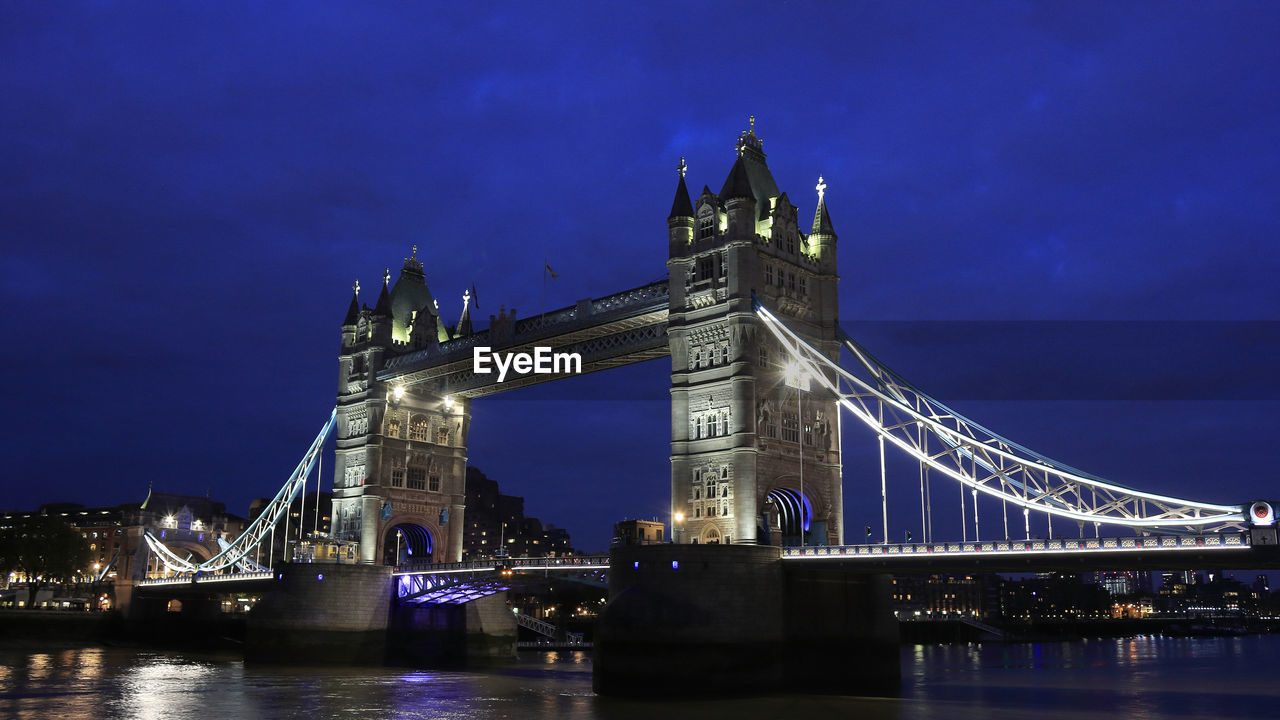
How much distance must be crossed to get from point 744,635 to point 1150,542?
673 inches

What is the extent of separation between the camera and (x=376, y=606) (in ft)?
241

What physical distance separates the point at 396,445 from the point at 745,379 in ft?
114

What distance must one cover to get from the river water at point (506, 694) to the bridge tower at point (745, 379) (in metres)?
10.6

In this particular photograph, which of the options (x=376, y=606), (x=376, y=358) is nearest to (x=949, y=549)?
(x=376, y=606)

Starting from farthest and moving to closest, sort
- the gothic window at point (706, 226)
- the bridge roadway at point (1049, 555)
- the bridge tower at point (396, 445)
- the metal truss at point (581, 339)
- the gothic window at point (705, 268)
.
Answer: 1. the bridge tower at point (396, 445)
2. the metal truss at point (581, 339)
3. the gothic window at point (706, 226)
4. the gothic window at point (705, 268)
5. the bridge roadway at point (1049, 555)

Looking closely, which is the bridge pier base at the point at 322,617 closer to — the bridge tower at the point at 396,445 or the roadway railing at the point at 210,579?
the bridge tower at the point at 396,445

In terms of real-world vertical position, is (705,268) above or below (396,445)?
above

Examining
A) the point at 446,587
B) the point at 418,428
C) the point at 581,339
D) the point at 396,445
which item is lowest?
the point at 446,587

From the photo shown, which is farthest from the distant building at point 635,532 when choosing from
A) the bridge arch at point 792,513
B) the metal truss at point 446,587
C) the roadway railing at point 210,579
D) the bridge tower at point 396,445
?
the roadway railing at point 210,579

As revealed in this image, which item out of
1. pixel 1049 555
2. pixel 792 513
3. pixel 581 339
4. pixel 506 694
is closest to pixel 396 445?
pixel 581 339

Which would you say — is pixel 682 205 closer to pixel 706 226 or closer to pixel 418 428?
pixel 706 226

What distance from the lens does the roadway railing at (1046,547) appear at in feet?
135
